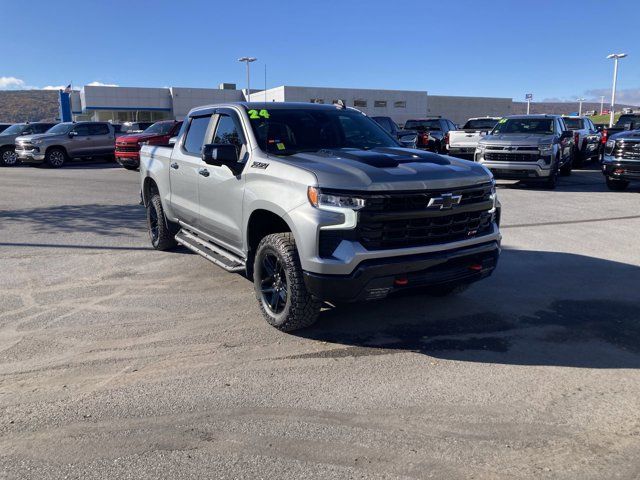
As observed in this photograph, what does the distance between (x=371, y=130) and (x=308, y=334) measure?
243 cm

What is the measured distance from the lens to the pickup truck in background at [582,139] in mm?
19344

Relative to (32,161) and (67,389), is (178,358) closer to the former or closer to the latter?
(67,389)

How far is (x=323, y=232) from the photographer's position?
13.5 ft

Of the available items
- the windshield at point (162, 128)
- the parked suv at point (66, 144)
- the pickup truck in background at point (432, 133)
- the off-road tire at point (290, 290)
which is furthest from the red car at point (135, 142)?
the off-road tire at point (290, 290)

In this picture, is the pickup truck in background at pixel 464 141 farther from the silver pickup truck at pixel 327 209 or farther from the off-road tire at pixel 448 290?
the off-road tire at pixel 448 290

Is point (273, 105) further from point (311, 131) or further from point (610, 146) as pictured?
point (610, 146)

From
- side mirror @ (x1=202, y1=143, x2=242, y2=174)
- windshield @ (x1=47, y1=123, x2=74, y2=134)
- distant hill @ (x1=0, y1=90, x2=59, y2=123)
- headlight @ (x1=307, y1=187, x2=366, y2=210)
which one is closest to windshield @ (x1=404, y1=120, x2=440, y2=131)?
windshield @ (x1=47, y1=123, x2=74, y2=134)

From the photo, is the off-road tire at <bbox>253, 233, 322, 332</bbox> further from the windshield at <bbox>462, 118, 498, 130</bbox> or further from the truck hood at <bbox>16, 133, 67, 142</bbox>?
the truck hood at <bbox>16, 133, 67, 142</bbox>

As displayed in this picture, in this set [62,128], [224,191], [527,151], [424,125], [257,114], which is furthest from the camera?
[424,125]

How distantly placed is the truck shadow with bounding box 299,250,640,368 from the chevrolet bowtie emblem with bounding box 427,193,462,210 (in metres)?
1.12

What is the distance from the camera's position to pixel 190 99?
66.8 meters

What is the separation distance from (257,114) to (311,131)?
0.55 meters

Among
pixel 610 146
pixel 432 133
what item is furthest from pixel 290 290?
pixel 432 133

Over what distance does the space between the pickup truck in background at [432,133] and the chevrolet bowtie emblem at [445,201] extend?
62.8 feet
